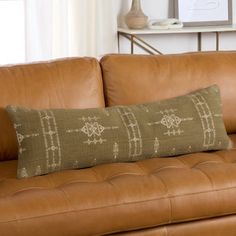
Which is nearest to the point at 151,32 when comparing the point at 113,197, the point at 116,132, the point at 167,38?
the point at 167,38

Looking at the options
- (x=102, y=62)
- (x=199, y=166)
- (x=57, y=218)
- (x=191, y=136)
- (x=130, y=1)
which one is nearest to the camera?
(x=57, y=218)

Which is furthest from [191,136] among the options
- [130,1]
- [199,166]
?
[130,1]

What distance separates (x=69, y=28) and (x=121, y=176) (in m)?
1.77

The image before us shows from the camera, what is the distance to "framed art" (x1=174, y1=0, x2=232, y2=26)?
390 centimetres

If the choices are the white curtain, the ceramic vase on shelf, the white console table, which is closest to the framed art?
the white console table

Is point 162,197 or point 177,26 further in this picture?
point 177,26

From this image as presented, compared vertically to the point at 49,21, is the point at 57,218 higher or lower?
lower

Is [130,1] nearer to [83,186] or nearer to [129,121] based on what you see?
[129,121]

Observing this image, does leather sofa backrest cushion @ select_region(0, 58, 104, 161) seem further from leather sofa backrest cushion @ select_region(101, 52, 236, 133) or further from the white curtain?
the white curtain

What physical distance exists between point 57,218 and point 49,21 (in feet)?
6.41

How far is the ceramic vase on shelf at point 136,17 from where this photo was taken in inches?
146

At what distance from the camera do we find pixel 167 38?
407 cm

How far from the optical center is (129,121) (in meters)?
2.31

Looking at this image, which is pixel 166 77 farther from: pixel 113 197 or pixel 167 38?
pixel 167 38
